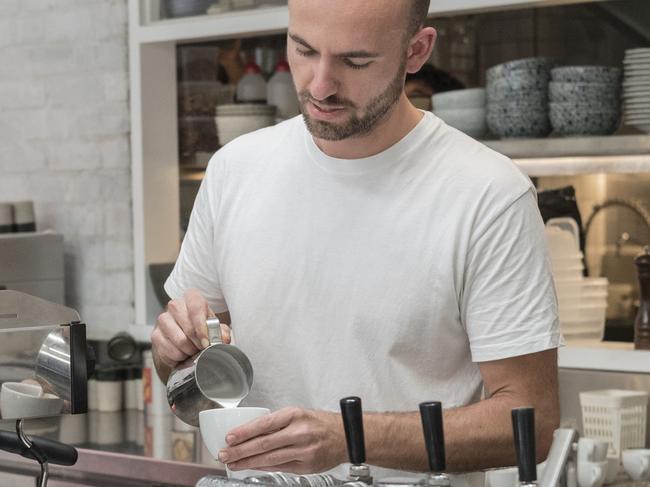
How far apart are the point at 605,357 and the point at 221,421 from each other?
151 cm

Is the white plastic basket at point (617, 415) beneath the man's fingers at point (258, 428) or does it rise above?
beneath

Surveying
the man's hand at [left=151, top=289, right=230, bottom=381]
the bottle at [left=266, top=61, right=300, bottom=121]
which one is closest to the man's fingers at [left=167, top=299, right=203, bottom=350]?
the man's hand at [left=151, top=289, right=230, bottom=381]

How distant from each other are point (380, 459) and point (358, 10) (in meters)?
0.59

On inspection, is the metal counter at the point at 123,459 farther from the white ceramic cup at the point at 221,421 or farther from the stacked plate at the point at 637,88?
the stacked plate at the point at 637,88

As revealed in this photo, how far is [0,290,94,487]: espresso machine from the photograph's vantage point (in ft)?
4.81

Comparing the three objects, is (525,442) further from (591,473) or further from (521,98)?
(521,98)

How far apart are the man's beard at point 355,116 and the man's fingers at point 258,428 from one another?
416 millimetres

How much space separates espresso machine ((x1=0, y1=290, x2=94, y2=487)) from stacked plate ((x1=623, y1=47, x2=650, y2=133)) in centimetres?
166

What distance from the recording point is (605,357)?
110 inches

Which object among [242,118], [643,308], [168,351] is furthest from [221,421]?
[242,118]

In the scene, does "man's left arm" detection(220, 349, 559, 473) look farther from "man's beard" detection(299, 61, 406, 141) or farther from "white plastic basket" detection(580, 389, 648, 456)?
"white plastic basket" detection(580, 389, 648, 456)

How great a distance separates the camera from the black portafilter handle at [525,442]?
1140 millimetres

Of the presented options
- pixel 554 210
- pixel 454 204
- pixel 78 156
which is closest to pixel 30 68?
pixel 78 156

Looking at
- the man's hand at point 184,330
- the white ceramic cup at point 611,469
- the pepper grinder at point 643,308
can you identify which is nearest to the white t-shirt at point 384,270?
the man's hand at point 184,330
